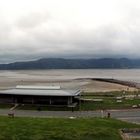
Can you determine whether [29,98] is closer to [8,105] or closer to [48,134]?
[8,105]

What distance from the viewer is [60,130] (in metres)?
41.9

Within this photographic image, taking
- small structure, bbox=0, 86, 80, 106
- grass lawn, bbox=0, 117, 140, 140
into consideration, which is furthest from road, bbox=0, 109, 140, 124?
grass lawn, bbox=0, 117, 140, 140

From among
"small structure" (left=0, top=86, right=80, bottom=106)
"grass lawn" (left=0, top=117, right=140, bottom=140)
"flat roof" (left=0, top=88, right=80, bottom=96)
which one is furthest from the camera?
"flat roof" (left=0, top=88, right=80, bottom=96)

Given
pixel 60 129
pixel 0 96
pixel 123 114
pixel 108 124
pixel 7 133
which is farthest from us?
pixel 0 96

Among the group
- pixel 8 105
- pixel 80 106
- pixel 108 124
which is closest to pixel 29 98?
pixel 8 105

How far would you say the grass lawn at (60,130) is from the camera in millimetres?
39000

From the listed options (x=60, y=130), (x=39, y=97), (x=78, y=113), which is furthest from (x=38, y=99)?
(x=60, y=130)

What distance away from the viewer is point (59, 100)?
80.6m

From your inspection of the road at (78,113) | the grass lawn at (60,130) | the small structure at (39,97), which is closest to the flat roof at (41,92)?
the small structure at (39,97)

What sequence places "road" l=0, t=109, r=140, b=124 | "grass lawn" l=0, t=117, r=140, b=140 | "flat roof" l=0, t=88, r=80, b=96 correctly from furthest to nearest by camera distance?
"flat roof" l=0, t=88, r=80, b=96
"road" l=0, t=109, r=140, b=124
"grass lawn" l=0, t=117, r=140, b=140

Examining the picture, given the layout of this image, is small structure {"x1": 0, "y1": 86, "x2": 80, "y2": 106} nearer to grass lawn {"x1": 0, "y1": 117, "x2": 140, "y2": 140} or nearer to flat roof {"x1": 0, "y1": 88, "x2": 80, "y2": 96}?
flat roof {"x1": 0, "y1": 88, "x2": 80, "y2": 96}

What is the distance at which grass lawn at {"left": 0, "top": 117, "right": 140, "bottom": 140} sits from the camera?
39000 mm

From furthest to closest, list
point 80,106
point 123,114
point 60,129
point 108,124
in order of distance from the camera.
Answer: point 80,106 < point 123,114 < point 108,124 < point 60,129

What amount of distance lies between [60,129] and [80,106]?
35120mm
